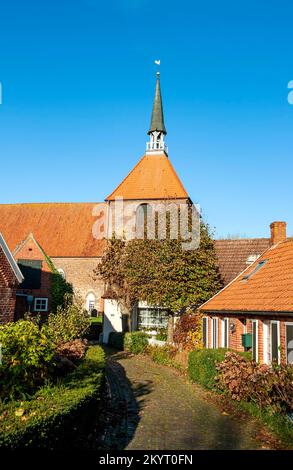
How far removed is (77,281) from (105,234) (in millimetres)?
5240

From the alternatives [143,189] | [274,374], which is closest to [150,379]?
[274,374]

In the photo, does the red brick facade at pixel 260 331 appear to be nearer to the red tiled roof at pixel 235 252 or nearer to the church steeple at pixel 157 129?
the red tiled roof at pixel 235 252

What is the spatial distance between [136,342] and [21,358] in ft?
63.9

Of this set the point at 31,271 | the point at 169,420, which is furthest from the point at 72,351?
the point at 31,271

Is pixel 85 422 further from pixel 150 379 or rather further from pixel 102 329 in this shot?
pixel 102 329

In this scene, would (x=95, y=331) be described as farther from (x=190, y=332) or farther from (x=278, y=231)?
(x=278, y=231)

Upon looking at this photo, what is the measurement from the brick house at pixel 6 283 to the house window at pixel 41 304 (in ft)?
43.0

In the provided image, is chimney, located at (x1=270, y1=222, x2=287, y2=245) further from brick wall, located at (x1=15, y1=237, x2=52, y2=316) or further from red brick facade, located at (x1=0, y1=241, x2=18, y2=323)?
brick wall, located at (x1=15, y1=237, x2=52, y2=316)

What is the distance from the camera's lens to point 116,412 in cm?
1166

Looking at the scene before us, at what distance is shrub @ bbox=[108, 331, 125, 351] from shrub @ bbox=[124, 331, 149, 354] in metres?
0.93

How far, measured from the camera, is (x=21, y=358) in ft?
27.8

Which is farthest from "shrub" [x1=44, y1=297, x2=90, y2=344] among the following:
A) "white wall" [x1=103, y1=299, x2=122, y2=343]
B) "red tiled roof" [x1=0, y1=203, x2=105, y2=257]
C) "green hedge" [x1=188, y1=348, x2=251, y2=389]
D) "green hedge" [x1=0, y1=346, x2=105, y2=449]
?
"red tiled roof" [x1=0, y1=203, x2=105, y2=257]

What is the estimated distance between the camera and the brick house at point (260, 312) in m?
12.3

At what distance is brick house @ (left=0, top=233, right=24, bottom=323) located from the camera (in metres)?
18.4
